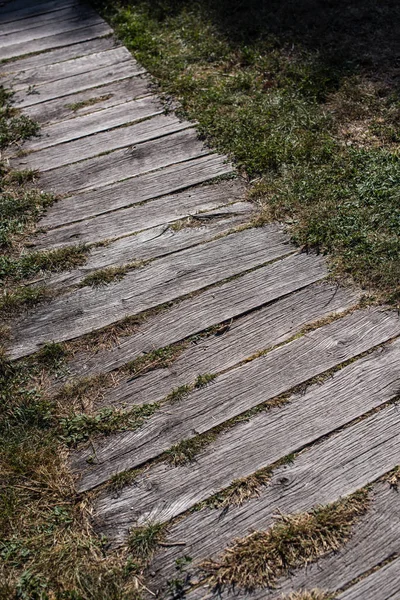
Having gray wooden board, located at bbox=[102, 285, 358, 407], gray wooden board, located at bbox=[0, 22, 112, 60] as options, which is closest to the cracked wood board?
gray wooden board, located at bbox=[0, 22, 112, 60]

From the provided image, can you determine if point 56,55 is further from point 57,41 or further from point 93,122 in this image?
point 93,122

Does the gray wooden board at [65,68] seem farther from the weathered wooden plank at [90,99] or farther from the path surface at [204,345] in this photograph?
the path surface at [204,345]

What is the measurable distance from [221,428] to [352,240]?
4.12 ft

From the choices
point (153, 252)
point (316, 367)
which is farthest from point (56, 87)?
point (316, 367)

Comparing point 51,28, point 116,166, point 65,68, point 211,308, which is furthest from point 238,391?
point 51,28

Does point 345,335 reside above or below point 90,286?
below

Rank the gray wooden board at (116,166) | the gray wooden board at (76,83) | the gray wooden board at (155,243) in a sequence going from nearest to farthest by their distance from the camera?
the gray wooden board at (155,243) < the gray wooden board at (116,166) < the gray wooden board at (76,83)

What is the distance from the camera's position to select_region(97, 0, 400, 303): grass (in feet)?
11.8

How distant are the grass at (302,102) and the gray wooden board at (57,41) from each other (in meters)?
0.15

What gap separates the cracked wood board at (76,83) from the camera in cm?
479

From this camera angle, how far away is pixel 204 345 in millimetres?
3119

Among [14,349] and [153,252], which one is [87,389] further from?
[153,252]

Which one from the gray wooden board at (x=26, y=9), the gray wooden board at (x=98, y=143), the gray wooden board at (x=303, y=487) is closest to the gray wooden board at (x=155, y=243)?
the gray wooden board at (x=98, y=143)

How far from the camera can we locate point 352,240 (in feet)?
11.5
